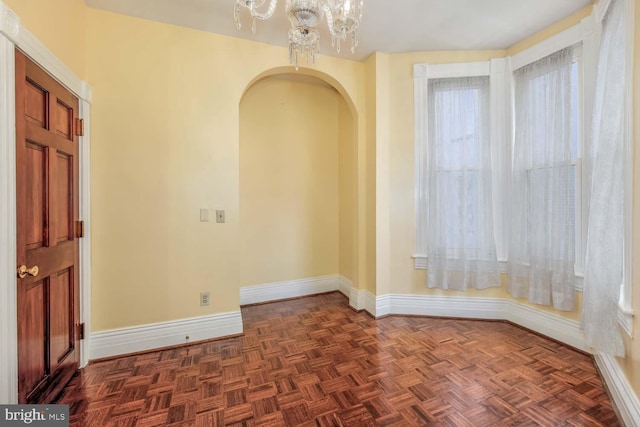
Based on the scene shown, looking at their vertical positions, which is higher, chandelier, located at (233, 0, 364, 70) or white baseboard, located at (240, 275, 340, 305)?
chandelier, located at (233, 0, 364, 70)

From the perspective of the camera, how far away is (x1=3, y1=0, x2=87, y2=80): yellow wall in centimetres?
161

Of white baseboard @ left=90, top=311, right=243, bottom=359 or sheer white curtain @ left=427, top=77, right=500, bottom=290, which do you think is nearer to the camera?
white baseboard @ left=90, top=311, right=243, bottom=359

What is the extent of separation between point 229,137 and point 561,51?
3052 mm

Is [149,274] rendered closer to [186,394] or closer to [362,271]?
[186,394]

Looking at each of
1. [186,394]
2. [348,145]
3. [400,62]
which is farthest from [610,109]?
[186,394]

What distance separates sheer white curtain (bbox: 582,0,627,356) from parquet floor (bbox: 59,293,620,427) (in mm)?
475

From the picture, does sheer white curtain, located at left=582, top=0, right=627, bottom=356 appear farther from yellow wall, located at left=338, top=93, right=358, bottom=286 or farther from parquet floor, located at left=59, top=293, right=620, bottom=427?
yellow wall, located at left=338, top=93, right=358, bottom=286

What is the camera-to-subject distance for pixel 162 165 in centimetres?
254

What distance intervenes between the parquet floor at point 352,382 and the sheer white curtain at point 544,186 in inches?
21.4

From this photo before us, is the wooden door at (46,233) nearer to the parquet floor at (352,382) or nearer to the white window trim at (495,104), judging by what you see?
the parquet floor at (352,382)

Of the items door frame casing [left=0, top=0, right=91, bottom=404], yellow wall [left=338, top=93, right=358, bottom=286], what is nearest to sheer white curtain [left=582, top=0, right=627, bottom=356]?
yellow wall [left=338, top=93, right=358, bottom=286]

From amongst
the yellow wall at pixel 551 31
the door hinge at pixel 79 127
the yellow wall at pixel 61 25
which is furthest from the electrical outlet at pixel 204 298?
the yellow wall at pixel 551 31

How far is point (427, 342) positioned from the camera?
261 centimetres

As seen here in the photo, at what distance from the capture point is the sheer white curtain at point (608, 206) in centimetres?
179
